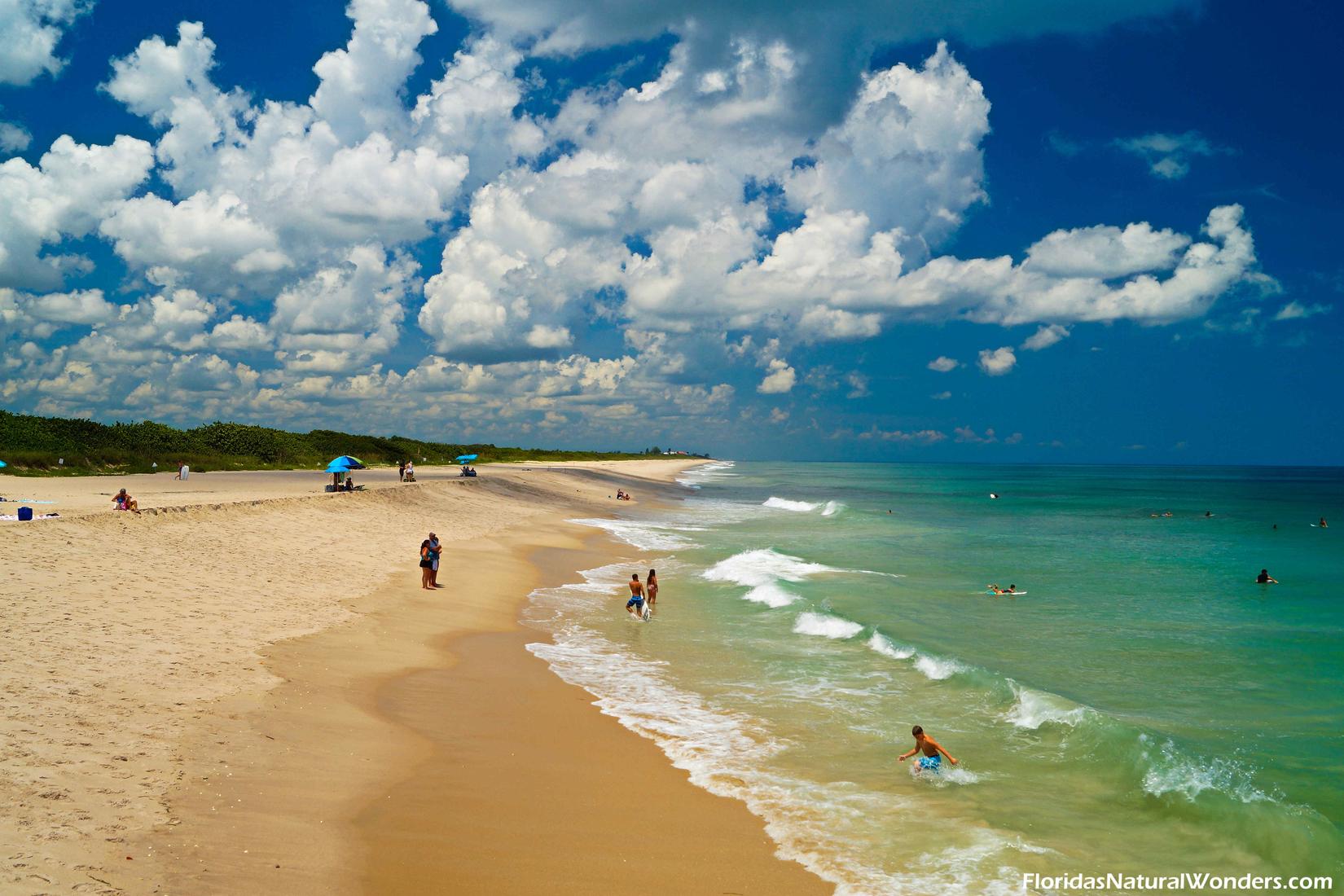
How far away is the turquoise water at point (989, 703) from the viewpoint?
994cm

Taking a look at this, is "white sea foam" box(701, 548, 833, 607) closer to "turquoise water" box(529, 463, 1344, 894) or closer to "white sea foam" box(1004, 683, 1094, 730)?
"turquoise water" box(529, 463, 1344, 894)

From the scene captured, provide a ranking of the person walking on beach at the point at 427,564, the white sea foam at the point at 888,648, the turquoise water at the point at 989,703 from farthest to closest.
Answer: the person walking on beach at the point at 427,564 → the white sea foam at the point at 888,648 → the turquoise water at the point at 989,703

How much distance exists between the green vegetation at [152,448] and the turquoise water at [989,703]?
160 ft

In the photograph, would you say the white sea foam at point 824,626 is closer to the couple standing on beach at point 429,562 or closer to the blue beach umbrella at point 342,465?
the couple standing on beach at point 429,562

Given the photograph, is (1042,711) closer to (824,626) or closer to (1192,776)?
(1192,776)

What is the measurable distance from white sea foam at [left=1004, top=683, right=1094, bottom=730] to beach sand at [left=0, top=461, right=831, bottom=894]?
7002 mm

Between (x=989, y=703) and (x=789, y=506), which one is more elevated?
(x=789, y=506)

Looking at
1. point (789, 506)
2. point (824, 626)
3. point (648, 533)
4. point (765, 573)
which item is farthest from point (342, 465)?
point (789, 506)

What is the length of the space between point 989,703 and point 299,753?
494 inches

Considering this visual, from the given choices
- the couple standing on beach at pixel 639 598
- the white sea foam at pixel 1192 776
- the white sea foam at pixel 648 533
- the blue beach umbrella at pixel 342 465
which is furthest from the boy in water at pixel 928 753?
the blue beach umbrella at pixel 342 465

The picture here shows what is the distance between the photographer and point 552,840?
8828mm

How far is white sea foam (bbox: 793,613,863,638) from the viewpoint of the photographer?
846 inches

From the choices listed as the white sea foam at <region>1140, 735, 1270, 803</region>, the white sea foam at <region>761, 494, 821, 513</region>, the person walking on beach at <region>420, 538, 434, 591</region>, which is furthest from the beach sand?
the white sea foam at <region>761, 494, 821, 513</region>

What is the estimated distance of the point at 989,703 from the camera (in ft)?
51.1
